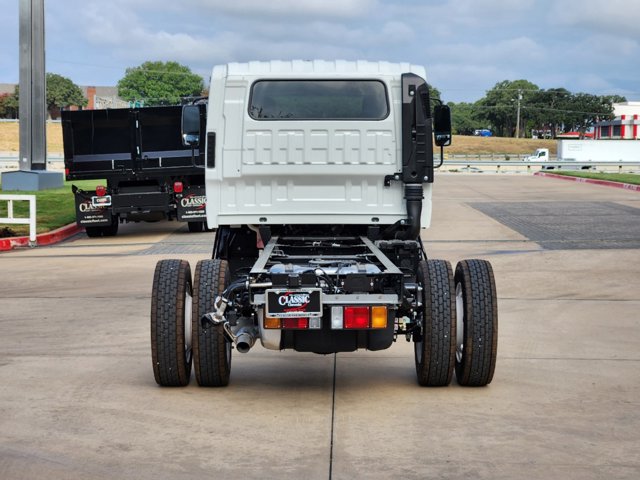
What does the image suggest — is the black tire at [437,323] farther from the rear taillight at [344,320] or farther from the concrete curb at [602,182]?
the concrete curb at [602,182]

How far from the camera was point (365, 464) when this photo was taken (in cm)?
615

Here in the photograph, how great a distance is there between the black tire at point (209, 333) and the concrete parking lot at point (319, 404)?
15 centimetres

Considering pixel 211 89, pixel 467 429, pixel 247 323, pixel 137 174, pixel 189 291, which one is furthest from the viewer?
pixel 137 174

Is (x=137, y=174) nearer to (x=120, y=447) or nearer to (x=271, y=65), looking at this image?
(x=271, y=65)

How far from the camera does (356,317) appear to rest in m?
7.24

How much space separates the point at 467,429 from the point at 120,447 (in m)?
2.15

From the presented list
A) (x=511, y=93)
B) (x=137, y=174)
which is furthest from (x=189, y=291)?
(x=511, y=93)

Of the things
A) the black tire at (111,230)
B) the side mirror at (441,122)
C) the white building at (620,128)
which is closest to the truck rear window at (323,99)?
the side mirror at (441,122)

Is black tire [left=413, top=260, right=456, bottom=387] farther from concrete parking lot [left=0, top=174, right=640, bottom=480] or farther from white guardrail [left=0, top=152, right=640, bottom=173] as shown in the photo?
white guardrail [left=0, top=152, right=640, bottom=173]

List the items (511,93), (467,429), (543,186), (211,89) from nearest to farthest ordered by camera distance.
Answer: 1. (467,429)
2. (211,89)
3. (543,186)
4. (511,93)

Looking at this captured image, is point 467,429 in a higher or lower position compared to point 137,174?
lower

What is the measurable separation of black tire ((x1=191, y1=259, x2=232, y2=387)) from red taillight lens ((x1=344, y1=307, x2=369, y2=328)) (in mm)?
973

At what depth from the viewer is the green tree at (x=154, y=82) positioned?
179375 mm

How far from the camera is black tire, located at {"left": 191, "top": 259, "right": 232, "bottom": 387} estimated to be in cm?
777
